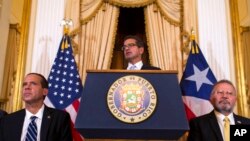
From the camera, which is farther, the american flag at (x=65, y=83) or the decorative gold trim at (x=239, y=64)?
the decorative gold trim at (x=239, y=64)

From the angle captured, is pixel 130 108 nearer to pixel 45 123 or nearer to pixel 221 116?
pixel 45 123

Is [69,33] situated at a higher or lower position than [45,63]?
higher

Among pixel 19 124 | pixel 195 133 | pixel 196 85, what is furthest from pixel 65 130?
pixel 196 85

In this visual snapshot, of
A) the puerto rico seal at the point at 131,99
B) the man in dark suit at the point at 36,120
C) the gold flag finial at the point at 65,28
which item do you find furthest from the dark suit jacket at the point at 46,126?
the gold flag finial at the point at 65,28

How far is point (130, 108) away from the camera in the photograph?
8.35 feet

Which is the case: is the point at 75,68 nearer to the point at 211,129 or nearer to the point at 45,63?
the point at 45,63

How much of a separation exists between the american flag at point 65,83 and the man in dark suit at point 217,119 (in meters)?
1.76

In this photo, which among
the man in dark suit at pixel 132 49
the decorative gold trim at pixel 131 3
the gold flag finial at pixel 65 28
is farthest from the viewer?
the decorative gold trim at pixel 131 3

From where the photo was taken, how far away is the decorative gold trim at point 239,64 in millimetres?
5425

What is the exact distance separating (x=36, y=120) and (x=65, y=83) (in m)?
1.61

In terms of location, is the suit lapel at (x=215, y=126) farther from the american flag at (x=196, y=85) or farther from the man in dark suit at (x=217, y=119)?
the american flag at (x=196, y=85)

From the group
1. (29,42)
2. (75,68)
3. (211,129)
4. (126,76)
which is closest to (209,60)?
(75,68)

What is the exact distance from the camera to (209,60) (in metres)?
5.64

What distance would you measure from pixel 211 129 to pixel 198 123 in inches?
5.9
